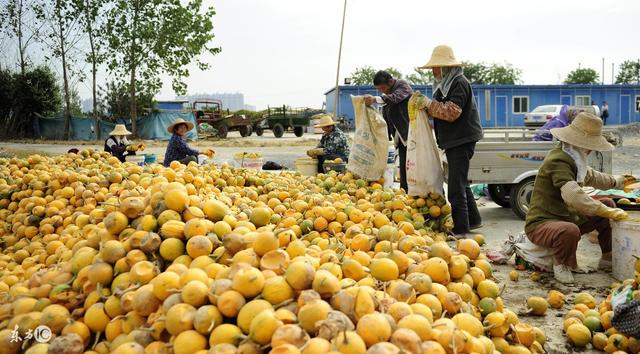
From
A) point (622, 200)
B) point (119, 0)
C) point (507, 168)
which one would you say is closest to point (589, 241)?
point (622, 200)

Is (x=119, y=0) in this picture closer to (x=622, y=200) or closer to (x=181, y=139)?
(x=181, y=139)

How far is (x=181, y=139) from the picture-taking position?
818 centimetres

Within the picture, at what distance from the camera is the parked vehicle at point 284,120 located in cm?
3112

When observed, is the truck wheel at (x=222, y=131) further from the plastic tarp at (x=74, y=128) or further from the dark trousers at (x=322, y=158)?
the dark trousers at (x=322, y=158)

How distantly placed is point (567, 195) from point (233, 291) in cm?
323

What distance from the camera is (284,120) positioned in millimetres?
31266

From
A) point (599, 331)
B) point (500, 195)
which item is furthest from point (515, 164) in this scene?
point (599, 331)

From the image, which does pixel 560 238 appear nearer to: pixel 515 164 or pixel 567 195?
pixel 567 195

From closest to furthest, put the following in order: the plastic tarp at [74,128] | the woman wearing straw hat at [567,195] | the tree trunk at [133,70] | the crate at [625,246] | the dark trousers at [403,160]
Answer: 1. the crate at [625,246]
2. the woman wearing straw hat at [567,195]
3. the dark trousers at [403,160]
4. the tree trunk at [133,70]
5. the plastic tarp at [74,128]

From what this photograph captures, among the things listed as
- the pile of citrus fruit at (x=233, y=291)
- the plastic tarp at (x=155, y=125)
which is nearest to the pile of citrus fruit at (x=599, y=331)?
the pile of citrus fruit at (x=233, y=291)

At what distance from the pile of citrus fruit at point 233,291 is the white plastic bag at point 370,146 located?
3111 mm

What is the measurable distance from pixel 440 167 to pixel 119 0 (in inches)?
1062

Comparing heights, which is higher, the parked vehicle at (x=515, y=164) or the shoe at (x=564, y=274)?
the parked vehicle at (x=515, y=164)

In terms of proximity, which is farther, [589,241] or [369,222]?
[589,241]
